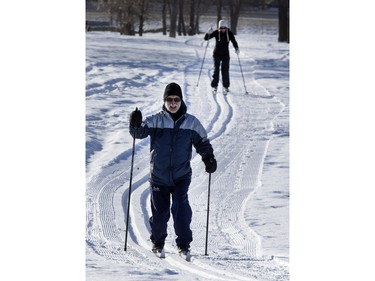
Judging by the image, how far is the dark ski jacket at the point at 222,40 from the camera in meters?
6.05

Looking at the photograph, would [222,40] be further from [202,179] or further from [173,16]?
[202,179]

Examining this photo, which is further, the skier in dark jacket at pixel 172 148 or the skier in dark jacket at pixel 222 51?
the skier in dark jacket at pixel 222 51

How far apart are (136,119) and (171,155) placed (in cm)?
24

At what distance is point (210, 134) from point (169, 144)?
1711 millimetres

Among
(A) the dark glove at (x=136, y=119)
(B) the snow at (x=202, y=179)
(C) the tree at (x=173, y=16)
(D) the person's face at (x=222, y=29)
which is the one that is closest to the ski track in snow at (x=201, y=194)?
(B) the snow at (x=202, y=179)

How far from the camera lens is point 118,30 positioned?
20.5 feet

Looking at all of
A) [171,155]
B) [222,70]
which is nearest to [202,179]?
[171,155]

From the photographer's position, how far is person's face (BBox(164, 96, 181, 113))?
461 cm

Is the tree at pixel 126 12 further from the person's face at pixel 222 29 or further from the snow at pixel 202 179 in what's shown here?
the snow at pixel 202 179

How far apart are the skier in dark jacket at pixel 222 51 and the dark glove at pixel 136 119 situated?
143 cm

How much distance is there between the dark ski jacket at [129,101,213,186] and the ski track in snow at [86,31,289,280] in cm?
28

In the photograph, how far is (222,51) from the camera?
6352 millimetres
